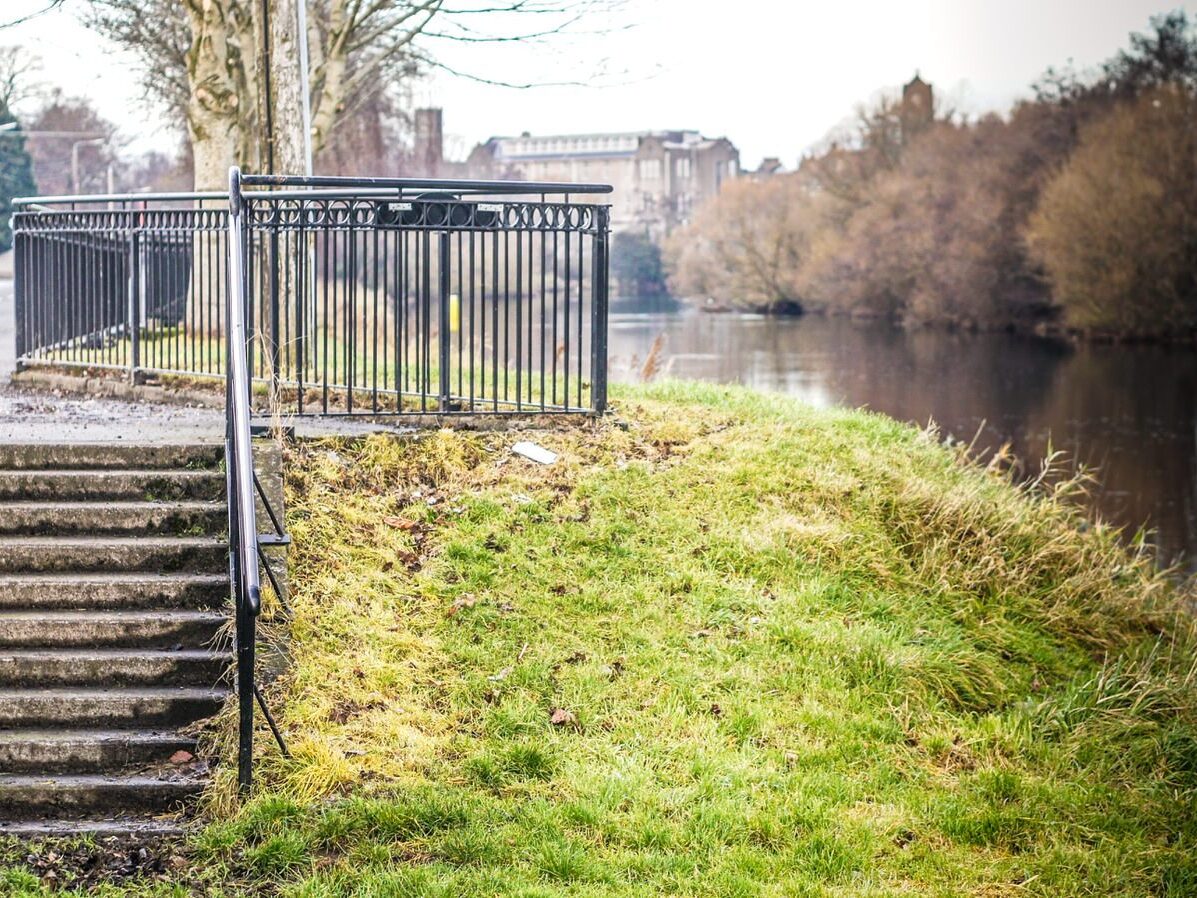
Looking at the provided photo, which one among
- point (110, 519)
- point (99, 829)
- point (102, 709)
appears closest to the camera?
point (99, 829)

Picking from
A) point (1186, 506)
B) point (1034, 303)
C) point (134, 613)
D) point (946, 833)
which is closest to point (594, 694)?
point (946, 833)

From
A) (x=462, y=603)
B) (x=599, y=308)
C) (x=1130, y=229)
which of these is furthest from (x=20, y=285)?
(x=1130, y=229)

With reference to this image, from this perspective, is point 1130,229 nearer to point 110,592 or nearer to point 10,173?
point 110,592

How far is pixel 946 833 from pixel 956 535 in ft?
13.4

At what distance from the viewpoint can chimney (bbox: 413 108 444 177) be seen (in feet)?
153

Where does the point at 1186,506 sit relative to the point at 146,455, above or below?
below

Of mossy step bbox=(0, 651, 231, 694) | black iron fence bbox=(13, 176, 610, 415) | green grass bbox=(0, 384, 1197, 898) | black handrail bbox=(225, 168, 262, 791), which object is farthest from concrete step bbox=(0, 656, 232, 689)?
black iron fence bbox=(13, 176, 610, 415)

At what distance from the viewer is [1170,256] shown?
4897 centimetres

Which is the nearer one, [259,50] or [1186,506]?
[259,50]

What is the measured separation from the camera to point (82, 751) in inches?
244

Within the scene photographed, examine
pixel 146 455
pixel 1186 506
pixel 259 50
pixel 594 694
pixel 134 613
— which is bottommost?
pixel 1186 506

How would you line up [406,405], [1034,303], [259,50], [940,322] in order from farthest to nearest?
[940,322]
[1034,303]
[259,50]
[406,405]

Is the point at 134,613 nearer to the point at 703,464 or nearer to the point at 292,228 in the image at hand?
the point at 292,228

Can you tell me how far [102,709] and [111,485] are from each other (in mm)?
1833
